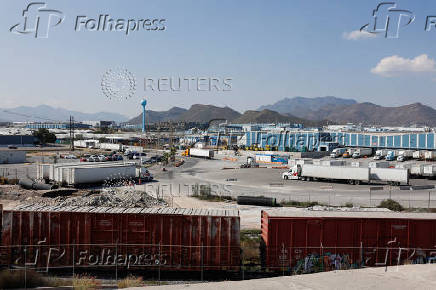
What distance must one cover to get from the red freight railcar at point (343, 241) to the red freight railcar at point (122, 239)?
1.72 metres

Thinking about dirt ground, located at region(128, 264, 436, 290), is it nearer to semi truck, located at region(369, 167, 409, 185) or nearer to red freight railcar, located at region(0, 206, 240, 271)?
red freight railcar, located at region(0, 206, 240, 271)

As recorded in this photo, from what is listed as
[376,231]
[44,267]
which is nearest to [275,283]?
[376,231]

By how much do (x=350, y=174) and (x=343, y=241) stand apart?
1156 inches

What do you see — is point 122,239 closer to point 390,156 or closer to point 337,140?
point 390,156

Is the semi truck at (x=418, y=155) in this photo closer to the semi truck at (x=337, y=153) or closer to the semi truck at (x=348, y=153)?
the semi truck at (x=348, y=153)

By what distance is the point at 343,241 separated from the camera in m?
15.5

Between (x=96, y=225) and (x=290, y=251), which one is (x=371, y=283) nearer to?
(x=290, y=251)

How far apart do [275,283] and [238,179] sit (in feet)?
115

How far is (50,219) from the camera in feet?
51.1

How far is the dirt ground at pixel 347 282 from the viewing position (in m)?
12.3

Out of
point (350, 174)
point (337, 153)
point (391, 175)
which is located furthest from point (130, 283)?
point (337, 153)

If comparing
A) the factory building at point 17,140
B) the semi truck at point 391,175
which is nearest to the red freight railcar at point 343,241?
the semi truck at point 391,175

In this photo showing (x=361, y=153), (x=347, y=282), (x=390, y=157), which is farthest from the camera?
(x=361, y=153)

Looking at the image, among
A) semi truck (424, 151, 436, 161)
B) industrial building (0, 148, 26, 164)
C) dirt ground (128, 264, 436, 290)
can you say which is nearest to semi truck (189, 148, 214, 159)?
industrial building (0, 148, 26, 164)
